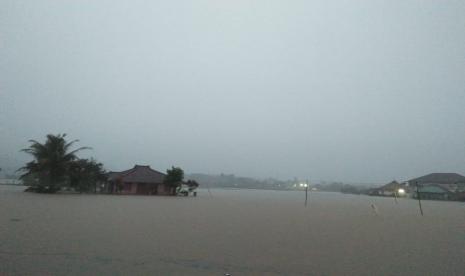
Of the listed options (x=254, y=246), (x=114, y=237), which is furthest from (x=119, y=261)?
(x=254, y=246)

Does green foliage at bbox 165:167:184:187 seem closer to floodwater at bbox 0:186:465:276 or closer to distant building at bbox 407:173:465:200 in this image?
floodwater at bbox 0:186:465:276

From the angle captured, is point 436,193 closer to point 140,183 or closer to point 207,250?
point 140,183

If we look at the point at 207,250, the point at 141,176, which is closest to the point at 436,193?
the point at 141,176

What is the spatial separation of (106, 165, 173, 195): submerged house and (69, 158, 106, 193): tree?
57.4 inches

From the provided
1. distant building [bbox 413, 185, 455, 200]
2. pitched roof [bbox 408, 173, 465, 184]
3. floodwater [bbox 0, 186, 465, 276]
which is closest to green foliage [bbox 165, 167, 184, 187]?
floodwater [bbox 0, 186, 465, 276]

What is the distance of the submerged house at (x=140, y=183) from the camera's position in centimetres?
2453

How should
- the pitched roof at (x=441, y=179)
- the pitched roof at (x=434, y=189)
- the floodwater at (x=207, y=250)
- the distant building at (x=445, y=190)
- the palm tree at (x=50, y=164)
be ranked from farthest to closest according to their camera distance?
the pitched roof at (x=441, y=179) < the pitched roof at (x=434, y=189) < the distant building at (x=445, y=190) < the palm tree at (x=50, y=164) < the floodwater at (x=207, y=250)

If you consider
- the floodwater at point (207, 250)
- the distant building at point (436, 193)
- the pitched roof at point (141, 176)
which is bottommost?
the floodwater at point (207, 250)

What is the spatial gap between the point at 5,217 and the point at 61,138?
15.4 meters

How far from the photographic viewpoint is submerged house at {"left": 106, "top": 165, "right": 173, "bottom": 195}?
24.5 metres

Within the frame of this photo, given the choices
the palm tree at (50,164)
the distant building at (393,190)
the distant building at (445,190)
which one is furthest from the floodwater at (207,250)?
the distant building at (393,190)

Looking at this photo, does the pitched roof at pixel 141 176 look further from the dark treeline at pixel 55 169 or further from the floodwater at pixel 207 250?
the floodwater at pixel 207 250

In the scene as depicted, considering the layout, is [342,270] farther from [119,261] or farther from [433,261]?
[119,261]

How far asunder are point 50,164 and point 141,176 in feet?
21.7
